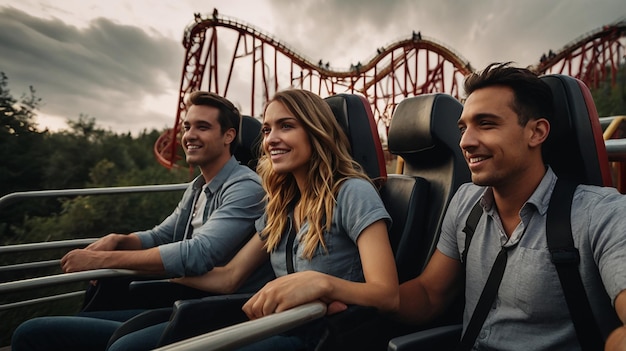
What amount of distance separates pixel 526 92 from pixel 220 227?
1.27 metres

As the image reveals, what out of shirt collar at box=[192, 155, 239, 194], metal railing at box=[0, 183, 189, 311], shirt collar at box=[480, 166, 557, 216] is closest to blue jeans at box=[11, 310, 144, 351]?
metal railing at box=[0, 183, 189, 311]

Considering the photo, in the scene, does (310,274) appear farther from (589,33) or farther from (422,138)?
(589,33)

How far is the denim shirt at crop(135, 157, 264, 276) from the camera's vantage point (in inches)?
63.9

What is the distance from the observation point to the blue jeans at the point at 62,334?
5.37 feet

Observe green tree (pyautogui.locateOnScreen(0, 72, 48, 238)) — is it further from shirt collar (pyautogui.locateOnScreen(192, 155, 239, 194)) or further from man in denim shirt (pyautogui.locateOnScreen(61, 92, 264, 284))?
shirt collar (pyautogui.locateOnScreen(192, 155, 239, 194))

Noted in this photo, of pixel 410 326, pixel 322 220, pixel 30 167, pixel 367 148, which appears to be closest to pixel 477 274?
pixel 410 326

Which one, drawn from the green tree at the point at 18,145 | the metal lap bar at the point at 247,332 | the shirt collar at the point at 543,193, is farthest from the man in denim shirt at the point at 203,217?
the green tree at the point at 18,145

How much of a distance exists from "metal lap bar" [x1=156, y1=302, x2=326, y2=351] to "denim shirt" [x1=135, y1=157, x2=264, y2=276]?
836mm

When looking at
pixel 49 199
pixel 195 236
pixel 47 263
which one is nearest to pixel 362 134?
pixel 195 236

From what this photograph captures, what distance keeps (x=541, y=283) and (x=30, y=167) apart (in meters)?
12.6

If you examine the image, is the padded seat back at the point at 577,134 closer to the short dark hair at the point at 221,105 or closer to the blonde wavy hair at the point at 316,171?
the blonde wavy hair at the point at 316,171

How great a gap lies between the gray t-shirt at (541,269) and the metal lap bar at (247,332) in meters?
0.58

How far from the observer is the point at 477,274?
4.03 ft

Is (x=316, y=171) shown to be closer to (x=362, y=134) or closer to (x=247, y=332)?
(x=362, y=134)
